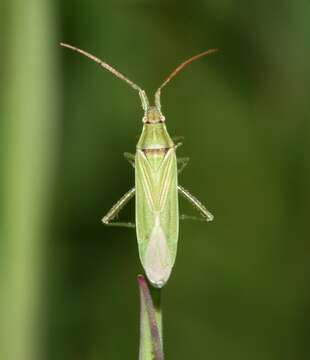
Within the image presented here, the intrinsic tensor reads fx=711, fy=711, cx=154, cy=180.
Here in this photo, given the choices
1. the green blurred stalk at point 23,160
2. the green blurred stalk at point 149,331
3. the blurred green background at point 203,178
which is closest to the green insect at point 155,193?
the green blurred stalk at point 23,160

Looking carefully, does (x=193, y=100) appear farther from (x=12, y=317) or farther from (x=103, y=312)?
(x=12, y=317)

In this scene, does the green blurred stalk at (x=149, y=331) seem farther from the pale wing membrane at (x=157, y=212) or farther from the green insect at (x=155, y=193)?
the green insect at (x=155, y=193)

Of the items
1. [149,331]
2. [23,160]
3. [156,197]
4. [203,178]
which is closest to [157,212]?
[156,197]

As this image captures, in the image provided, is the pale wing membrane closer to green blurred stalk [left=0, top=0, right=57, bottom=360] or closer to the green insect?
the green insect

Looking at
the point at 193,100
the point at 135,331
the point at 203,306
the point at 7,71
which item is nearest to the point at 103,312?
the point at 135,331

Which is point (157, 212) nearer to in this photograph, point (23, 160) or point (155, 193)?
point (155, 193)

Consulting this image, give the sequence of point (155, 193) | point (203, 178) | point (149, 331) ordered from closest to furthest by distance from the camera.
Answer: point (149, 331) < point (155, 193) < point (203, 178)

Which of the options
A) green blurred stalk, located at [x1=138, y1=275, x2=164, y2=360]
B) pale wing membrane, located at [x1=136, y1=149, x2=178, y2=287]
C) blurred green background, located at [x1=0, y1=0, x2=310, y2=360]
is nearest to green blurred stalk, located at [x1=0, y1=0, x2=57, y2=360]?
pale wing membrane, located at [x1=136, y1=149, x2=178, y2=287]
